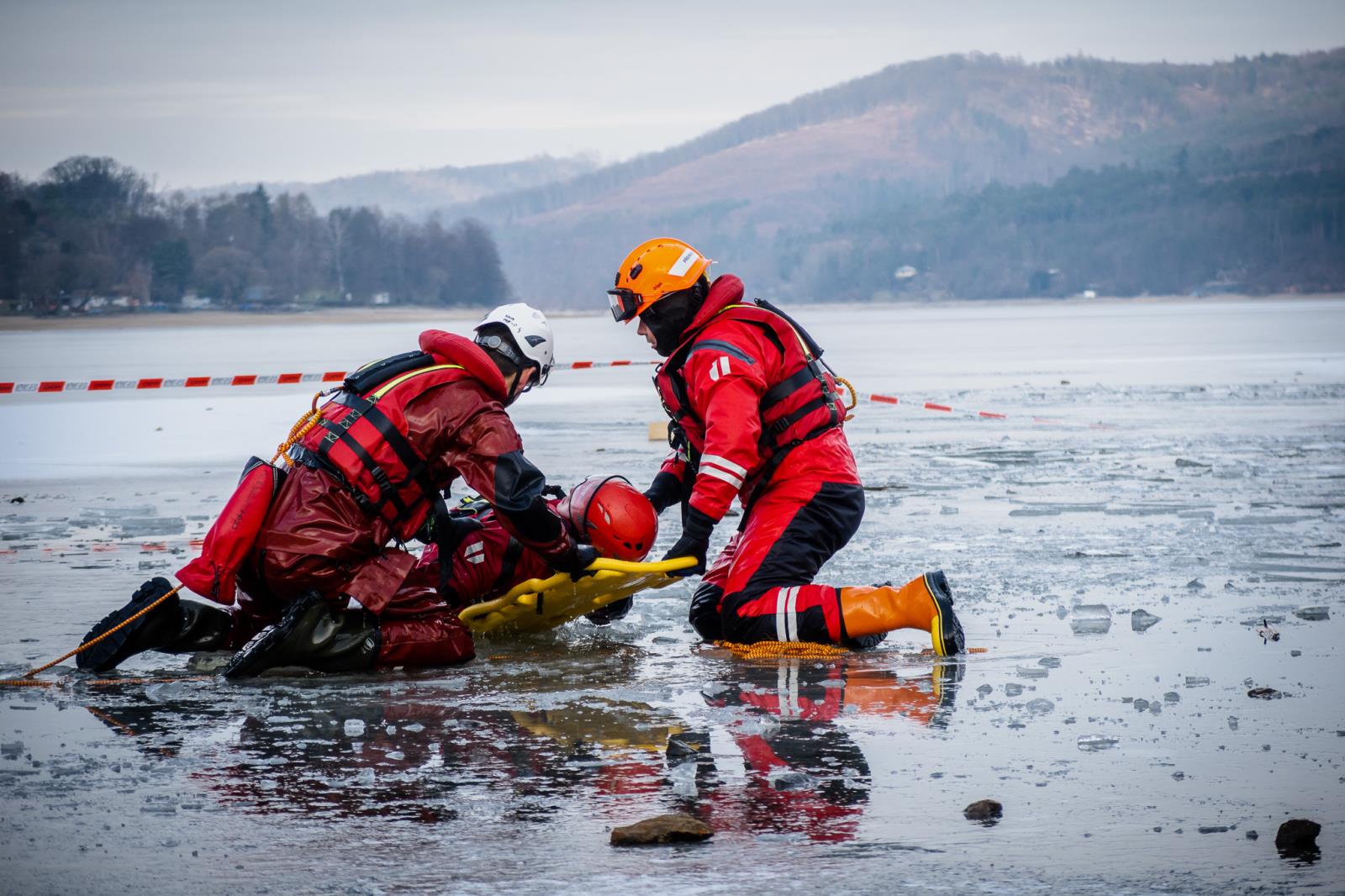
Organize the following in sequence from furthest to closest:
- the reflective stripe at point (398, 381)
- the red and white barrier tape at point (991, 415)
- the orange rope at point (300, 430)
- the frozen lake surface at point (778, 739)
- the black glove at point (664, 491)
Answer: the red and white barrier tape at point (991, 415), the black glove at point (664, 491), the orange rope at point (300, 430), the reflective stripe at point (398, 381), the frozen lake surface at point (778, 739)

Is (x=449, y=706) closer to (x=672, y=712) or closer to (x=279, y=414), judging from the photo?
(x=672, y=712)

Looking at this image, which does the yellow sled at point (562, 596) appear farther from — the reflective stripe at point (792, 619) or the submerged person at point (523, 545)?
the reflective stripe at point (792, 619)

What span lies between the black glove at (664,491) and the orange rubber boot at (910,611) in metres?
1.01

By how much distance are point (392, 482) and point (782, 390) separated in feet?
5.45

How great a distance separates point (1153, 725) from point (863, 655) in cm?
153

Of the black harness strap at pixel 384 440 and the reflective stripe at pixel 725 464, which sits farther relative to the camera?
the reflective stripe at pixel 725 464

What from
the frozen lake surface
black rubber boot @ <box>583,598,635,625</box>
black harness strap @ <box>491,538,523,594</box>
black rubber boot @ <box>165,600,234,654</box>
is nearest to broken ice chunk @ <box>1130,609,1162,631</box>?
the frozen lake surface

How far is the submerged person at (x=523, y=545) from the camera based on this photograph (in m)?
6.41

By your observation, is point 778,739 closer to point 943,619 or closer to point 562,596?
point 943,619

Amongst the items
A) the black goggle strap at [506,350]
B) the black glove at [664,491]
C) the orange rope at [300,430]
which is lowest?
the black glove at [664,491]

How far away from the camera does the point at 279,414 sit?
2089cm

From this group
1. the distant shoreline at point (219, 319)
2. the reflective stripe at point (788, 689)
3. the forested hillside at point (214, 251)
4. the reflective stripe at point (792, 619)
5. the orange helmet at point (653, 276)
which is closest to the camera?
the reflective stripe at point (788, 689)

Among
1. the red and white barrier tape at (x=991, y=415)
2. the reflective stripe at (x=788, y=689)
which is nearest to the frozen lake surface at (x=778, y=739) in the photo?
the reflective stripe at (x=788, y=689)

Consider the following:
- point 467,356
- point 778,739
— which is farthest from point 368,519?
point 778,739
